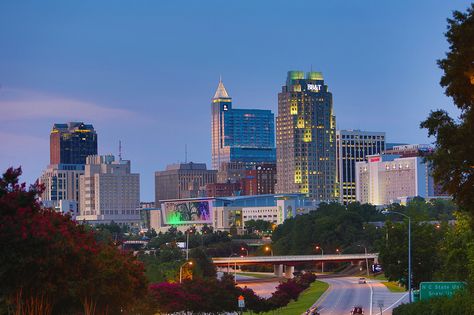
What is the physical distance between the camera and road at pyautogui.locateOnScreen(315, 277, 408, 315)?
110 metres

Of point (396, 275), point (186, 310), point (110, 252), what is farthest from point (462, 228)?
point (186, 310)

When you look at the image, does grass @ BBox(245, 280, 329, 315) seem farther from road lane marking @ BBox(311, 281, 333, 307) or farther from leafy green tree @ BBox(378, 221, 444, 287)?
leafy green tree @ BBox(378, 221, 444, 287)

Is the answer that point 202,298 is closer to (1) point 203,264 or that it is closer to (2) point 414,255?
(2) point 414,255

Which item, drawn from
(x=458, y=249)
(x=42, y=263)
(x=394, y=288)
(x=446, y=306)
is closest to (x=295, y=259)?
(x=394, y=288)

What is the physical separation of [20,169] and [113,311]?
2289cm

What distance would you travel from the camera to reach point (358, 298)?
12625cm

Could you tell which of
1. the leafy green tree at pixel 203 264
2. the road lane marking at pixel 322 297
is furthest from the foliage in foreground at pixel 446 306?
the leafy green tree at pixel 203 264

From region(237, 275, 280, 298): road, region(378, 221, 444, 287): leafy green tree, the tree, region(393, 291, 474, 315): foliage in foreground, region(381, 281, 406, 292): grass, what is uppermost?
the tree

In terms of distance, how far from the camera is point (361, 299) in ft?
407

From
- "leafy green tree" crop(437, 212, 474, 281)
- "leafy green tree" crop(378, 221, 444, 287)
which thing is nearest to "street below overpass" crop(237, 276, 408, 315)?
"leafy green tree" crop(378, 221, 444, 287)

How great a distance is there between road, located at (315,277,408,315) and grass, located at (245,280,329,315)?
100 centimetres

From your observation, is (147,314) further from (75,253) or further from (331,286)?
(331,286)

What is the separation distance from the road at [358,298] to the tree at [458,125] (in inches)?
2279

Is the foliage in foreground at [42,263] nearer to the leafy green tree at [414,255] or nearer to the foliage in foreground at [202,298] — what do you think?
the foliage in foreground at [202,298]
